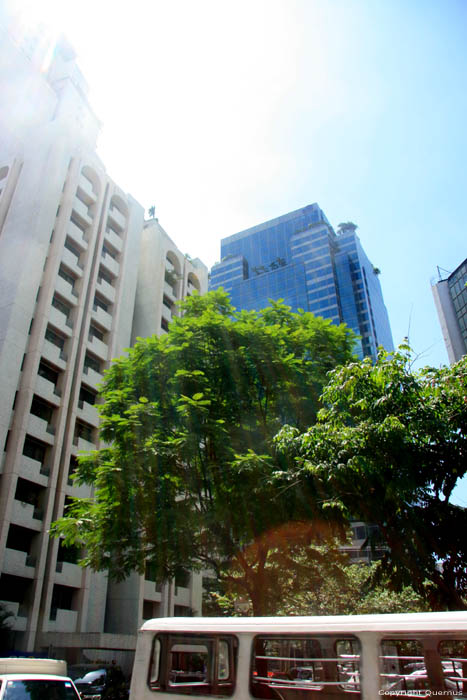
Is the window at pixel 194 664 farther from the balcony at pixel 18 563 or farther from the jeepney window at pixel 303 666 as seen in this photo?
the balcony at pixel 18 563

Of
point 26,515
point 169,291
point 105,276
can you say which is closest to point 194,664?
point 26,515

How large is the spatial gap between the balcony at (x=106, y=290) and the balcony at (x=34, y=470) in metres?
13.0

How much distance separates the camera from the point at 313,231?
325 feet

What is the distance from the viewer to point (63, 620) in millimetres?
24875

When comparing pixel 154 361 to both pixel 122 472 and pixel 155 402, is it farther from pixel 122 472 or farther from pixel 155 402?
pixel 122 472

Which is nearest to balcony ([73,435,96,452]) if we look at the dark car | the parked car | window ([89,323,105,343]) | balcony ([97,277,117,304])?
window ([89,323,105,343])

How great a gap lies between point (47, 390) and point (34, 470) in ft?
14.7

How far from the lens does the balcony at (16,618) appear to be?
74.3 feet

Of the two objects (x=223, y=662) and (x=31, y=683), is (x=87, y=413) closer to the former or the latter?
(x=31, y=683)

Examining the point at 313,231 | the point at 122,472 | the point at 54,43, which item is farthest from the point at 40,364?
the point at 313,231

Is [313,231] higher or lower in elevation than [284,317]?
higher

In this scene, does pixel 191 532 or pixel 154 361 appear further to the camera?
pixel 154 361

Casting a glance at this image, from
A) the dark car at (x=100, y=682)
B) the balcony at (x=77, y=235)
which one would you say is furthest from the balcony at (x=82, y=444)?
the balcony at (x=77, y=235)

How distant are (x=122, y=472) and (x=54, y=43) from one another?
45.5m
